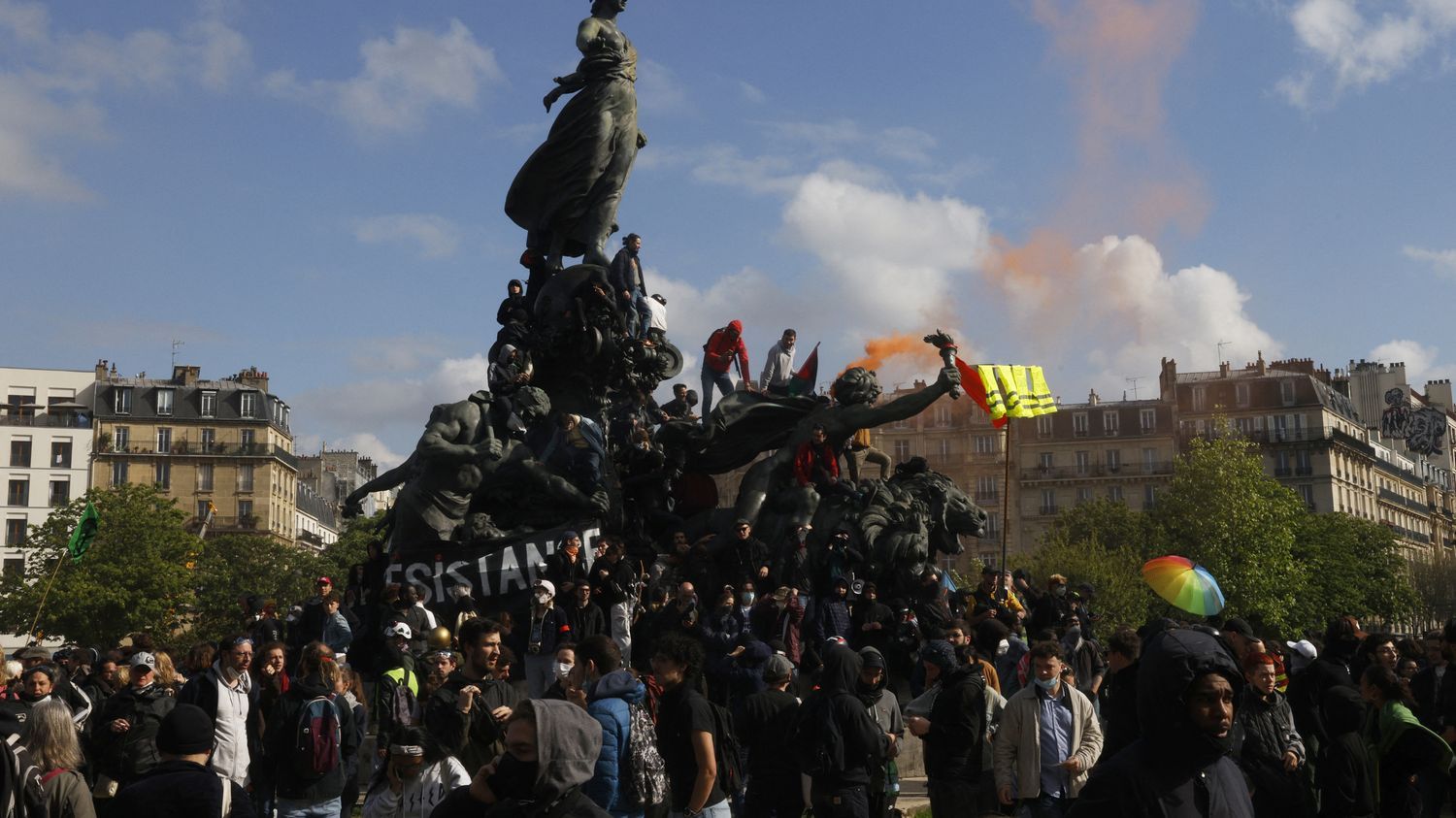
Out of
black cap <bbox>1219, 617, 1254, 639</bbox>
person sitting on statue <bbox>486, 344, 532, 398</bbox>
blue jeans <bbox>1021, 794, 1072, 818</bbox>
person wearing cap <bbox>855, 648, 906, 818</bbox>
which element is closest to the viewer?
blue jeans <bbox>1021, 794, 1072, 818</bbox>

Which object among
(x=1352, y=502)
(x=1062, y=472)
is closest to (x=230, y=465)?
(x=1062, y=472)

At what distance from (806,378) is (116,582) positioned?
1699 inches

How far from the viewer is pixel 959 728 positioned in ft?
34.3

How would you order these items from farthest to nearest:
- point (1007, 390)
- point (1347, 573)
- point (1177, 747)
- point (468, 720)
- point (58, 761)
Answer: point (1347, 573) < point (1007, 390) < point (468, 720) < point (58, 761) < point (1177, 747)

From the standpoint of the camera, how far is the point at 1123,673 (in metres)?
9.52

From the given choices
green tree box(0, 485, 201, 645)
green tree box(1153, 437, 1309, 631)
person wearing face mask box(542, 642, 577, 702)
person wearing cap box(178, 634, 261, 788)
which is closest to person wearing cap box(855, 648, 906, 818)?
person wearing face mask box(542, 642, 577, 702)

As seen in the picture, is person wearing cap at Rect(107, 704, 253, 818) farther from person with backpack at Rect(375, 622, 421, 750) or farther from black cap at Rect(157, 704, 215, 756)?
person with backpack at Rect(375, 622, 421, 750)

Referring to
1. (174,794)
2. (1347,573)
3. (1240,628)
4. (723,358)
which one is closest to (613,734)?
(174,794)

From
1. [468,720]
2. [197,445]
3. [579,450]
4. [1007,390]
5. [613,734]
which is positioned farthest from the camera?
[197,445]

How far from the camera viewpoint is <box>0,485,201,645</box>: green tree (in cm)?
5975

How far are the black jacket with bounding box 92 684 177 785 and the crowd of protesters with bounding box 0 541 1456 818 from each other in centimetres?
2

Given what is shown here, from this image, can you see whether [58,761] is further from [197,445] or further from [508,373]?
[197,445]

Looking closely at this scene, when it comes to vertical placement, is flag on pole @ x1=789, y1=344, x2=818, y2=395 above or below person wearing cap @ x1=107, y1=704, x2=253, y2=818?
above

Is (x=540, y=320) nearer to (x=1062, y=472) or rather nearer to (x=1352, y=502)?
(x=1062, y=472)
